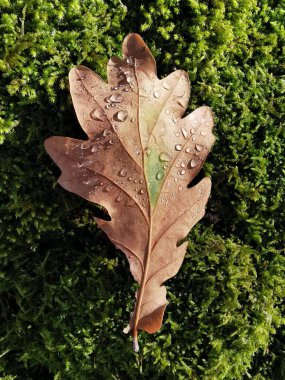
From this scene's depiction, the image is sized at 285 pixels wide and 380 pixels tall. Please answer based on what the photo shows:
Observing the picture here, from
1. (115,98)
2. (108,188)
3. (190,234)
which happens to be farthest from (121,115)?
(190,234)

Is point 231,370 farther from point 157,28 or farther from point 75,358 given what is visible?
point 157,28

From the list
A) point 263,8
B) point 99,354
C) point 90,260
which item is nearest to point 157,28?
point 263,8

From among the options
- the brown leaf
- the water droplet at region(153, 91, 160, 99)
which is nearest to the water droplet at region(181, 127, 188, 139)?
the brown leaf

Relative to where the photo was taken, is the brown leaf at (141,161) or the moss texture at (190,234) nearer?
the brown leaf at (141,161)

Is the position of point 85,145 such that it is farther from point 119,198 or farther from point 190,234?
point 190,234

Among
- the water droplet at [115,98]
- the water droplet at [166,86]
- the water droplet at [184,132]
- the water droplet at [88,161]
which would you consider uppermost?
the water droplet at [166,86]

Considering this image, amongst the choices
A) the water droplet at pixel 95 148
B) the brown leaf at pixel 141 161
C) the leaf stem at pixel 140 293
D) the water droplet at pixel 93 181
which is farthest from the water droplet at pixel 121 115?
the leaf stem at pixel 140 293

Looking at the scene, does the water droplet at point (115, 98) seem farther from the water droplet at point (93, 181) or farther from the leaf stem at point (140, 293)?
the leaf stem at point (140, 293)
